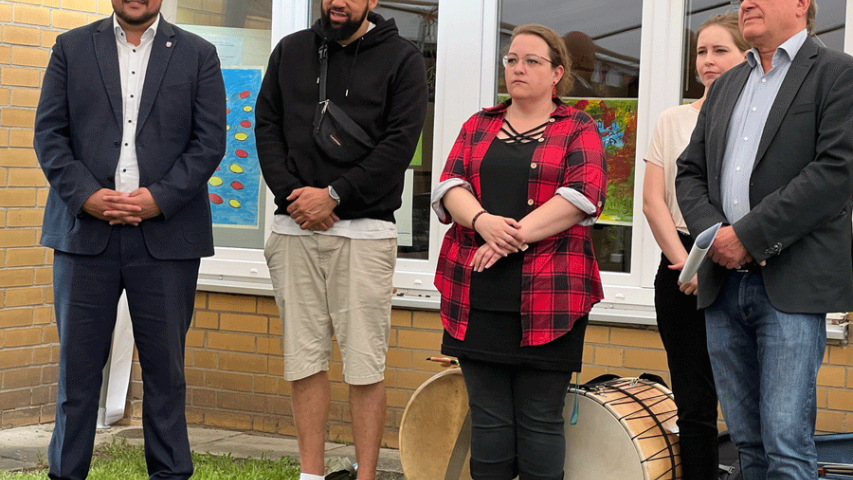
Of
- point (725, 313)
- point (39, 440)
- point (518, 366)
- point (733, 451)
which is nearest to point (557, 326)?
point (518, 366)

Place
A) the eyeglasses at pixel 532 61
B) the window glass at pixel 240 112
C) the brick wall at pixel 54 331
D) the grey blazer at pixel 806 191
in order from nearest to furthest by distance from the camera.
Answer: the grey blazer at pixel 806 191
the eyeglasses at pixel 532 61
the brick wall at pixel 54 331
the window glass at pixel 240 112

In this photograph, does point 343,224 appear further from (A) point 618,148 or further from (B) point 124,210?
(A) point 618,148

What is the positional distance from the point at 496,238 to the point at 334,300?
2.97 feet

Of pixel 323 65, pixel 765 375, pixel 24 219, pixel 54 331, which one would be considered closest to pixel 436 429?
pixel 765 375

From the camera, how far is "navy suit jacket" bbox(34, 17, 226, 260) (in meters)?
3.63

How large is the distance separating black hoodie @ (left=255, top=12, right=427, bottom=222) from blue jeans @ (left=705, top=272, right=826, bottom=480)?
1.38m

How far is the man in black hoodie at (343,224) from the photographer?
12.5 ft

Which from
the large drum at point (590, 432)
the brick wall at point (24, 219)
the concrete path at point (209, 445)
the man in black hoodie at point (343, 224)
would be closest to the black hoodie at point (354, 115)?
the man in black hoodie at point (343, 224)

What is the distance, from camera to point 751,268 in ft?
9.43

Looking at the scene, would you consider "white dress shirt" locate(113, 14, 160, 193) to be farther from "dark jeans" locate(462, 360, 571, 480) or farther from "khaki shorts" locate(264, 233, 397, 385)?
"dark jeans" locate(462, 360, 571, 480)

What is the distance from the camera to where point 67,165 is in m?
3.62

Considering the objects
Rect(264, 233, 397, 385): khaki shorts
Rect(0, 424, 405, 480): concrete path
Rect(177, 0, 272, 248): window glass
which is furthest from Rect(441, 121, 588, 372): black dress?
Rect(177, 0, 272, 248): window glass

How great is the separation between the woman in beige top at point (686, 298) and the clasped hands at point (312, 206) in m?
1.22

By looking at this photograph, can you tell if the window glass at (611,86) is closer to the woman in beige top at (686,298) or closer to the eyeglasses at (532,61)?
the woman in beige top at (686,298)
